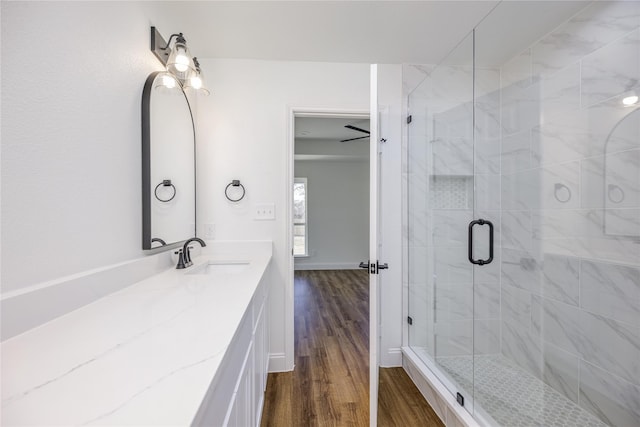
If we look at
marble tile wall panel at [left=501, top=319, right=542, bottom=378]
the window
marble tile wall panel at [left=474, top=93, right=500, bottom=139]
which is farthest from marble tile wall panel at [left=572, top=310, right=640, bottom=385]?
the window

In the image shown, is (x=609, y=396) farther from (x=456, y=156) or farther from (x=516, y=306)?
(x=456, y=156)

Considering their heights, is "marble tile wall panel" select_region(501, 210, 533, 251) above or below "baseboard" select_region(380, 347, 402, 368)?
above

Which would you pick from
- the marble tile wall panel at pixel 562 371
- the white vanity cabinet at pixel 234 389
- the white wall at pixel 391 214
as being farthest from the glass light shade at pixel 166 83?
the marble tile wall panel at pixel 562 371

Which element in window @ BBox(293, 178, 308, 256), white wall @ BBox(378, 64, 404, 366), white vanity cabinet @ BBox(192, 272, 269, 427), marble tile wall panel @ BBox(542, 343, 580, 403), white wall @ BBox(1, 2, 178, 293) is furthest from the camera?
window @ BBox(293, 178, 308, 256)

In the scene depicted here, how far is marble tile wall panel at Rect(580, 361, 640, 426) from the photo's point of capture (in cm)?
147

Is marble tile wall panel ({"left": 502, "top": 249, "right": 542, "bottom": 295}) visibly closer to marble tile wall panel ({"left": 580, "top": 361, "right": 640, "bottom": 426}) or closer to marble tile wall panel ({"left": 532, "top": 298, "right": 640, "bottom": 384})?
marble tile wall panel ({"left": 532, "top": 298, "right": 640, "bottom": 384})

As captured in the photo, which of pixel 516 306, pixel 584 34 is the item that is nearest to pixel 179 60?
pixel 584 34

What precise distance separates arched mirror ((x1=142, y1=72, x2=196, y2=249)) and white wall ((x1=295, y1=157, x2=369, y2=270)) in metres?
4.03

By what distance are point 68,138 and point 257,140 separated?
1.36 metres

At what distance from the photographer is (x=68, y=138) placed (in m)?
0.94

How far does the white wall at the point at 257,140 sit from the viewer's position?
2184 millimetres

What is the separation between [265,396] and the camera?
1.88 metres

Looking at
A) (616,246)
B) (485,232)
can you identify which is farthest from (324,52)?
(616,246)

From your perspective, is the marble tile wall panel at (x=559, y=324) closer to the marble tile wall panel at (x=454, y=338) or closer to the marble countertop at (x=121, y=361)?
the marble tile wall panel at (x=454, y=338)
